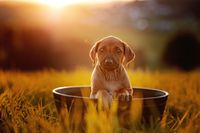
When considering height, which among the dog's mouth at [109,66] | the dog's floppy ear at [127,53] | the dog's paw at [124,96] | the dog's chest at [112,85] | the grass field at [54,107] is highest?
the dog's floppy ear at [127,53]

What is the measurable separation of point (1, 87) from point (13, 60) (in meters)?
6.01

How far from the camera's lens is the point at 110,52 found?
166 inches

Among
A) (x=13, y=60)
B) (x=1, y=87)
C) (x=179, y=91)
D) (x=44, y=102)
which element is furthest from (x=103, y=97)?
(x=13, y=60)

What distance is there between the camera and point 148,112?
13.1ft

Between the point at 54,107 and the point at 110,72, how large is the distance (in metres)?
1.06

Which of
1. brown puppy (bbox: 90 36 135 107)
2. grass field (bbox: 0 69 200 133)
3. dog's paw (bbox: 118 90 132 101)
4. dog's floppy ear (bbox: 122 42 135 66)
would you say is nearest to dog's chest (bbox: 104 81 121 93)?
brown puppy (bbox: 90 36 135 107)

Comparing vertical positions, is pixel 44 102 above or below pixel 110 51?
below

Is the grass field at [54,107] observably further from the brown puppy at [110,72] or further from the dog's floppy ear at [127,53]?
the dog's floppy ear at [127,53]

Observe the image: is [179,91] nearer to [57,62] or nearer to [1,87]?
[1,87]

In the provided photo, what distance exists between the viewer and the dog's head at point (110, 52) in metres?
4.17

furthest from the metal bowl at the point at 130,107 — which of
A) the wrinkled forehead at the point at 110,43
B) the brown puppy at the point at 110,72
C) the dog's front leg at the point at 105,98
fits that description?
the wrinkled forehead at the point at 110,43

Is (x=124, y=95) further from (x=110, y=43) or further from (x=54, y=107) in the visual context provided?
(x=54, y=107)

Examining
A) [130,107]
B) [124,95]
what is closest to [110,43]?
[124,95]

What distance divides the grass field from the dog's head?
0.63m
